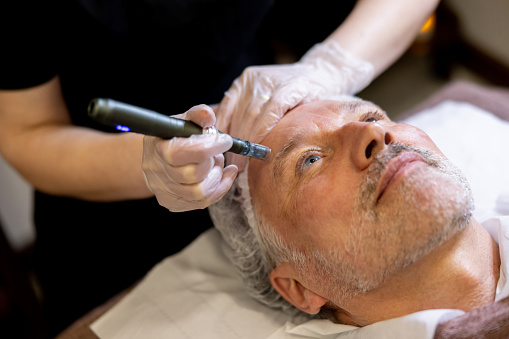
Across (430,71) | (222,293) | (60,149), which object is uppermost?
(60,149)

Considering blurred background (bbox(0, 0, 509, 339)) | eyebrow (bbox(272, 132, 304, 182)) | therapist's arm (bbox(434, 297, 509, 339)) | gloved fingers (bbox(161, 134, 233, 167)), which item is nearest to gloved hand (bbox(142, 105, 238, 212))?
gloved fingers (bbox(161, 134, 233, 167))

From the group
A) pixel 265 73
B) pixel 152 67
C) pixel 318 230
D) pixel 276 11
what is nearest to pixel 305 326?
pixel 318 230

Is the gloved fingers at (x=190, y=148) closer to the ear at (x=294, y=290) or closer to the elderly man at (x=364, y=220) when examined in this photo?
the elderly man at (x=364, y=220)

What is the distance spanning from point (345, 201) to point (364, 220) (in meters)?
0.06

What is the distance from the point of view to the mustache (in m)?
0.97

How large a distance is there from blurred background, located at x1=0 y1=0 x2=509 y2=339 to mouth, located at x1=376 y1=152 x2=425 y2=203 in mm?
1794

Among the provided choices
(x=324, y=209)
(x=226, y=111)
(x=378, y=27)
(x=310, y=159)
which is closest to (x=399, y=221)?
(x=324, y=209)

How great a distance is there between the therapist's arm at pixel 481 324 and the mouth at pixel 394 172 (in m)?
0.28

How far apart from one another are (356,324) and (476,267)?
31cm

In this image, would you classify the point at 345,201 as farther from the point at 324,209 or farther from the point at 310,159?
the point at 310,159

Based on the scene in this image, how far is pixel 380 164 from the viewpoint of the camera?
0.98 metres

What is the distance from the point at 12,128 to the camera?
1274mm

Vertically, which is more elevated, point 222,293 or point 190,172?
point 190,172

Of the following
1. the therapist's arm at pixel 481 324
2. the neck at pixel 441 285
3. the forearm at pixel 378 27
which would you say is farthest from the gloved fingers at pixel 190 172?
the forearm at pixel 378 27
